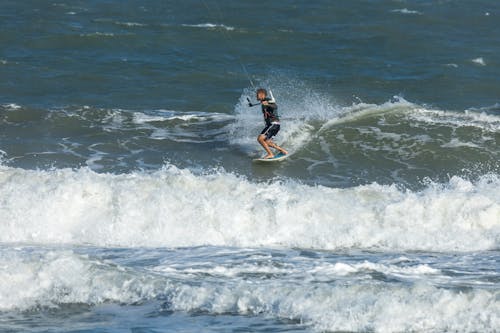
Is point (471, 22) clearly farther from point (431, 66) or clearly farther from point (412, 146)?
point (412, 146)

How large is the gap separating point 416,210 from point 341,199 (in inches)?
44.3

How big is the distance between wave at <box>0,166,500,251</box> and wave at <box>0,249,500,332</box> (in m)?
2.17

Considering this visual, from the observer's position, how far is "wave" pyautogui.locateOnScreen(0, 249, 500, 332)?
29.1 ft

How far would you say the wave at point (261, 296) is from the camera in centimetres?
888

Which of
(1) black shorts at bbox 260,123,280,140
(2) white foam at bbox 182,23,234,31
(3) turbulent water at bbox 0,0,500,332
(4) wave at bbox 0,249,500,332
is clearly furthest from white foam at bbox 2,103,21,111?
(4) wave at bbox 0,249,500,332

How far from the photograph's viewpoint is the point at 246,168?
16297mm

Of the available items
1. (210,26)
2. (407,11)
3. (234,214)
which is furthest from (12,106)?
(407,11)

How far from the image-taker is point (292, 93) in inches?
823

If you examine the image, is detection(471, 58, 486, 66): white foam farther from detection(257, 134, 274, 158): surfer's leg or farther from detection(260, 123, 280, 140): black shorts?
detection(257, 134, 274, 158): surfer's leg

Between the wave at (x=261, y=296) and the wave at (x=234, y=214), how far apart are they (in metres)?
2.17

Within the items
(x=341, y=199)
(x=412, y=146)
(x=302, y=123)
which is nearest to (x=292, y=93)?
(x=302, y=123)

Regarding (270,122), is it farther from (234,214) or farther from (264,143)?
(234,214)

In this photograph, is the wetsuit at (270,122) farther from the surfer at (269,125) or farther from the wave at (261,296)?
the wave at (261,296)

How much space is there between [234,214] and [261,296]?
380 centimetres
